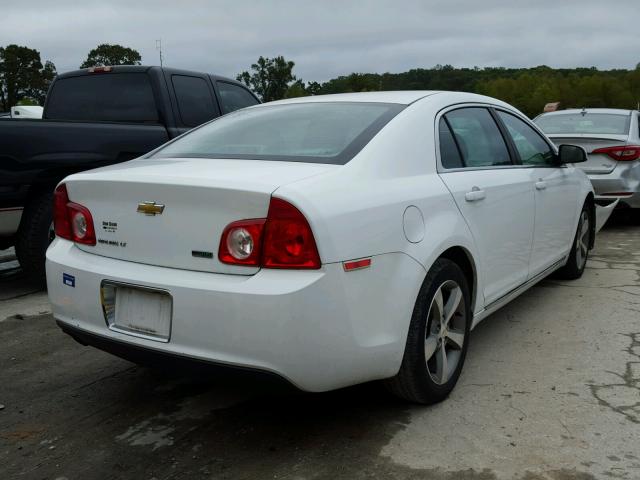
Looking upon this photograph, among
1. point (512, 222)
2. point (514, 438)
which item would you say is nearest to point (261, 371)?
point (514, 438)

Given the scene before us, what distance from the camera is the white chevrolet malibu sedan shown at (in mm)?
2404

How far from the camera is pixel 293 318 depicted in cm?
235

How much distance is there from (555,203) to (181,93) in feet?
12.0

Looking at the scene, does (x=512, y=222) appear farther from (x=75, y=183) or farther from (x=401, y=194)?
(x=75, y=183)

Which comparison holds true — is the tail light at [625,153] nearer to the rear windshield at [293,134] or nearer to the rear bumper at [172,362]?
the rear windshield at [293,134]

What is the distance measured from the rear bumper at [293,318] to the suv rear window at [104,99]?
149 inches

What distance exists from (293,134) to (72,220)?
112cm

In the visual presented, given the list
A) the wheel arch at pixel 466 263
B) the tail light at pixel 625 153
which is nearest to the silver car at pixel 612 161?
the tail light at pixel 625 153

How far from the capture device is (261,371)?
2.43 metres

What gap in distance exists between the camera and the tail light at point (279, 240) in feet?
7.84

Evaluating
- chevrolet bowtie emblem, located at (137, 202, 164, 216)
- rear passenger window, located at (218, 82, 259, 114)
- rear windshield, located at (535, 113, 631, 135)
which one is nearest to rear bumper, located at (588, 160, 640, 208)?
rear windshield, located at (535, 113, 631, 135)

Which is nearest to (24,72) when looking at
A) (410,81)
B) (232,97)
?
(410,81)

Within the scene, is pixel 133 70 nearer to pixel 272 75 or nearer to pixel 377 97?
pixel 377 97

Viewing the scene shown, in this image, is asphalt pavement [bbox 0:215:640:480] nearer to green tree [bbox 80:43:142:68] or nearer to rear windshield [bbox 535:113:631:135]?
rear windshield [bbox 535:113:631:135]
